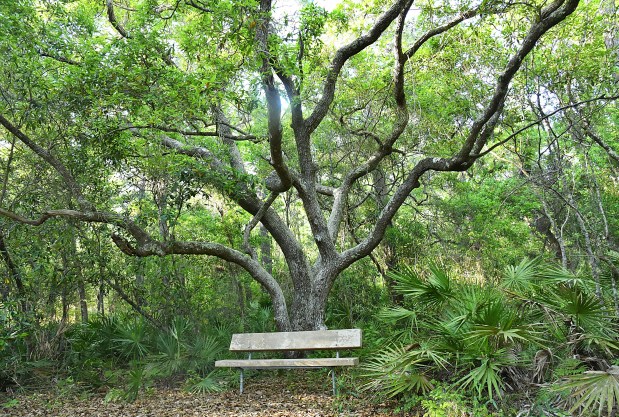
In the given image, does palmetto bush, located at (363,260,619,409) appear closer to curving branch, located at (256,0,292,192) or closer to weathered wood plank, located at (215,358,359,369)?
weathered wood plank, located at (215,358,359,369)

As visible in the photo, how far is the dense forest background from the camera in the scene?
213 inches

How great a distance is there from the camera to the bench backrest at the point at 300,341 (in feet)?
22.3

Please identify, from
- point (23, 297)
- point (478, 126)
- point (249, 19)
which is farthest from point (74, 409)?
point (478, 126)

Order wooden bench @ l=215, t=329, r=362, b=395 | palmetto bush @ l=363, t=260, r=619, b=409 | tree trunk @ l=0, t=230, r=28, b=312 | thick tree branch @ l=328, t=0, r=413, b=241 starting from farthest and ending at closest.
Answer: thick tree branch @ l=328, t=0, r=413, b=241, tree trunk @ l=0, t=230, r=28, b=312, wooden bench @ l=215, t=329, r=362, b=395, palmetto bush @ l=363, t=260, r=619, b=409

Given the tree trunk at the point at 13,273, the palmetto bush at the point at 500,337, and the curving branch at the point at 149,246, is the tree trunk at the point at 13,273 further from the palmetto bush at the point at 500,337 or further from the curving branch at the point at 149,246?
the palmetto bush at the point at 500,337

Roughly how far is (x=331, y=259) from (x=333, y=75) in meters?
3.37

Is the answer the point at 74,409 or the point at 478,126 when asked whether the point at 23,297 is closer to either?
the point at 74,409

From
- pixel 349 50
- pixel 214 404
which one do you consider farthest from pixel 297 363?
pixel 349 50

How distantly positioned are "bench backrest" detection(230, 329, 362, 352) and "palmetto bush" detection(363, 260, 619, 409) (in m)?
0.86

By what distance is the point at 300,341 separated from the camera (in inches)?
280

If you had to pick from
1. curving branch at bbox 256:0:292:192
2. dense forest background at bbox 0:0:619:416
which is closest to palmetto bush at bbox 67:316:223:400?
dense forest background at bbox 0:0:619:416

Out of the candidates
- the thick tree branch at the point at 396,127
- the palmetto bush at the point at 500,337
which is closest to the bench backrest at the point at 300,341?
the palmetto bush at the point at 500,337

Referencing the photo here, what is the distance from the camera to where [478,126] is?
24.7 feet

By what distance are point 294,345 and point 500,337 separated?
3101 mm
